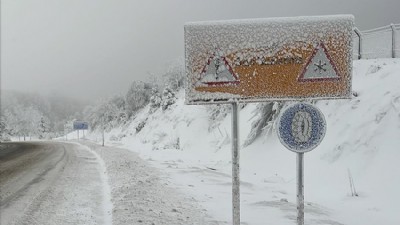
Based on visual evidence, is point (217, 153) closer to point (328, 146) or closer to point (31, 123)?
point (328, 146)

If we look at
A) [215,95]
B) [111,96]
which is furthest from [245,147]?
[111,96]

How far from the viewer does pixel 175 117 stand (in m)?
46.4

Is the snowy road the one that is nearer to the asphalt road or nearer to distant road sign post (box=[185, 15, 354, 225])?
the asphalt road

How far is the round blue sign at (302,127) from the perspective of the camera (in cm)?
485

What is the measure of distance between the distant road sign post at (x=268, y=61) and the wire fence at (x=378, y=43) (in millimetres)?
11848

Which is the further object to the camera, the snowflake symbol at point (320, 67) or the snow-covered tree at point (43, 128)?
the snow-covered tree at point (43, 128)

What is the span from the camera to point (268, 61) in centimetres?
499

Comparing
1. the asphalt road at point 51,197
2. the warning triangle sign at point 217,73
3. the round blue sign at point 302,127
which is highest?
the warning triangle sign at point 217,73

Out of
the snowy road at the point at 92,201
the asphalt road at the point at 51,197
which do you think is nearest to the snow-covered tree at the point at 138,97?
the asphalt road at the point at 51,197

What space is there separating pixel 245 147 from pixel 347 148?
20.7 ft

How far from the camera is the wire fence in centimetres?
1534

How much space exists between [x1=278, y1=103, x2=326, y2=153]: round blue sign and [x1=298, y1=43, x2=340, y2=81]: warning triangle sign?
0.38m

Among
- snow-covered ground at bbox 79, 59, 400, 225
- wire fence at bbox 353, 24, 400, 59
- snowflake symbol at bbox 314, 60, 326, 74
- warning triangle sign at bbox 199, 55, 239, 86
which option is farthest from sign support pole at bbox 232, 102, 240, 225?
wire fence at bbox 353, 24, 400, 59

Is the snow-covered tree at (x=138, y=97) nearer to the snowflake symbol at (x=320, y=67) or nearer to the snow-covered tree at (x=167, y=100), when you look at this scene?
the snow-covered tree at (x=167, y=100)
